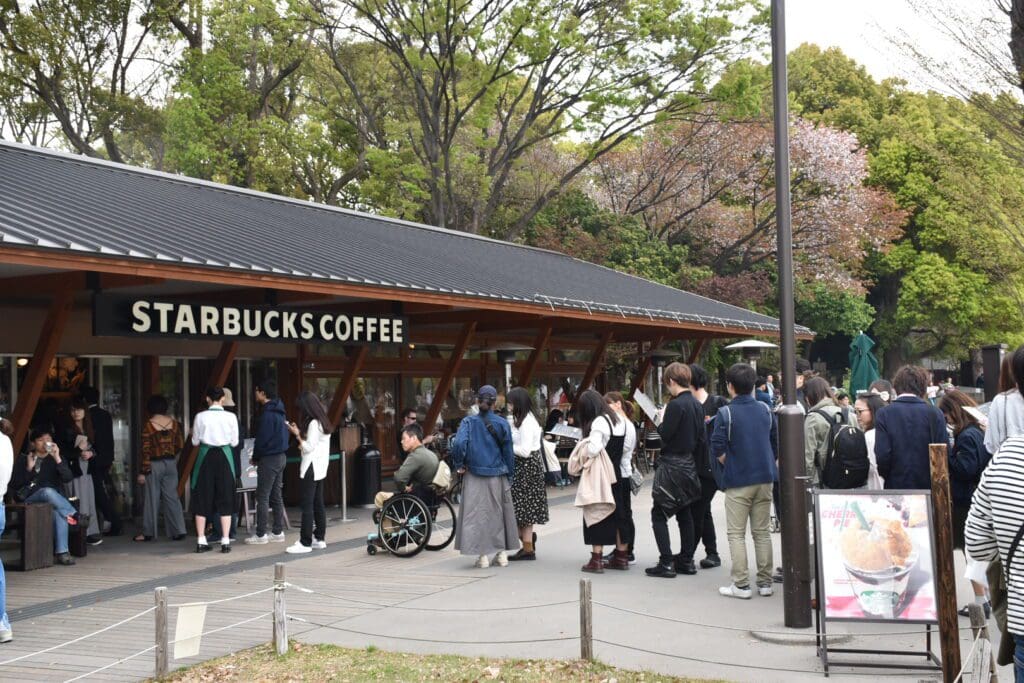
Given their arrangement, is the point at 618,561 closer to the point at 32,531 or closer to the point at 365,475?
the point at 32,531

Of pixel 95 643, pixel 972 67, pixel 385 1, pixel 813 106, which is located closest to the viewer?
pixel 95 643

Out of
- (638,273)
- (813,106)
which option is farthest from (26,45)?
(813,106)

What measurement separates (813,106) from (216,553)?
39737 millimetres

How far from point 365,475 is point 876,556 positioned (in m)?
10.1

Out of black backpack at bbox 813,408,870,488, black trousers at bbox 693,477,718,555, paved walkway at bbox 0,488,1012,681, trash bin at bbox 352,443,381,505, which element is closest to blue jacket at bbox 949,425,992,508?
black backpack at bbox 813,408,870,488

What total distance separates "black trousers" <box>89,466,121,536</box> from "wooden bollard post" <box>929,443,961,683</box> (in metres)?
9.47

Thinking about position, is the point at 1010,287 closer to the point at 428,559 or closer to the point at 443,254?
the point at 443,254

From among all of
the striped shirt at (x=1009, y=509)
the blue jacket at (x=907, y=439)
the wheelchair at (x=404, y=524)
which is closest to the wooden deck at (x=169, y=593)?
the wheelchair at (x=404, y=524)

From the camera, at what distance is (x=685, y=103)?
26.0 metres

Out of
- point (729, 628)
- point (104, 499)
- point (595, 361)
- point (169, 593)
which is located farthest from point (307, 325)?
point (595, 361)

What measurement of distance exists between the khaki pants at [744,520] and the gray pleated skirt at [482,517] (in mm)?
2438

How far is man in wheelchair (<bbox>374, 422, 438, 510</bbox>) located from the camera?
418 inches

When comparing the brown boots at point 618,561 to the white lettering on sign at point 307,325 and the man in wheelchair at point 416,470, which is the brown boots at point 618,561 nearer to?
the man in wheelchair at point 416,470

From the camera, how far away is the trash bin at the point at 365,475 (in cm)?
1518
